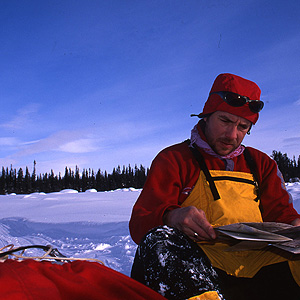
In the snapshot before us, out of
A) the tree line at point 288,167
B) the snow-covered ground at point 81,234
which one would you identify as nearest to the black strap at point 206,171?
the snow-covered ground at point 81,234

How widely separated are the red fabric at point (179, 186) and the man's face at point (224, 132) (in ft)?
0.32

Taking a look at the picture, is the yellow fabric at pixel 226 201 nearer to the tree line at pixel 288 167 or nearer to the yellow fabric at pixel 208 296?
the yellow fabric at pixel 208 296

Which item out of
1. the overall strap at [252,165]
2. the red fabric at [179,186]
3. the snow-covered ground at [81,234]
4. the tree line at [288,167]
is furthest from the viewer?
the tree line at [288,167]

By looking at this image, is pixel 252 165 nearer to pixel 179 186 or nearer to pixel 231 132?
pixel 231 132

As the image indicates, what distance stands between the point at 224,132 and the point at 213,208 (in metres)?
0.59

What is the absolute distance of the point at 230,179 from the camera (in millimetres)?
1828

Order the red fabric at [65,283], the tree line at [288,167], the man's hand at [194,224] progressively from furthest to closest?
the tree line at [288,167] → the man's hand at [194,224] → the red fabric at [65,283]

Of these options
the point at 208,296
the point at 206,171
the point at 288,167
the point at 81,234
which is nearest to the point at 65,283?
the point at 208,296

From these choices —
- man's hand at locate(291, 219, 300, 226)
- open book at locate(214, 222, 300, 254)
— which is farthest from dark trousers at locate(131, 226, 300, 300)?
man's hand at locate(291, 219, 300, 226)

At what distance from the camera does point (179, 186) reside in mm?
1785

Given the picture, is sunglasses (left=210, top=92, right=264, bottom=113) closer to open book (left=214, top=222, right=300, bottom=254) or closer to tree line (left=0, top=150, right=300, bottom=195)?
open book (left=214, top=222, right=300, bottom=254)

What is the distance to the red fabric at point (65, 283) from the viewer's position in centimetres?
82

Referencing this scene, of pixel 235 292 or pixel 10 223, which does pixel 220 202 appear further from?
pixel 10 223

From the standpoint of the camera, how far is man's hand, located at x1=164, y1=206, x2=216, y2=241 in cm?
132
